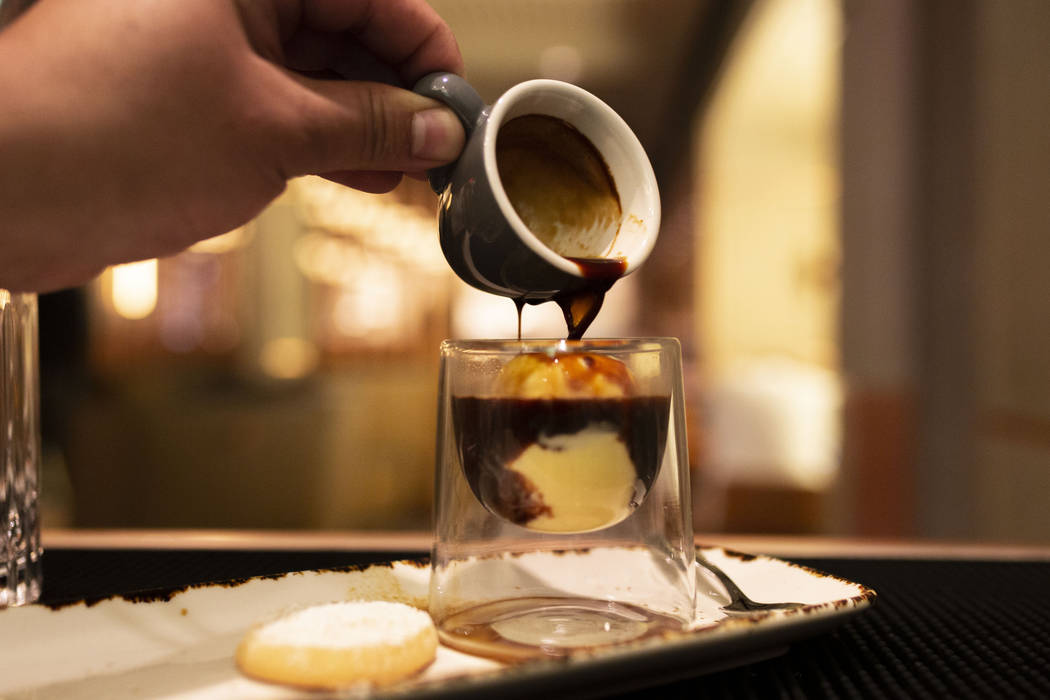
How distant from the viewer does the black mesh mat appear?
60 cm

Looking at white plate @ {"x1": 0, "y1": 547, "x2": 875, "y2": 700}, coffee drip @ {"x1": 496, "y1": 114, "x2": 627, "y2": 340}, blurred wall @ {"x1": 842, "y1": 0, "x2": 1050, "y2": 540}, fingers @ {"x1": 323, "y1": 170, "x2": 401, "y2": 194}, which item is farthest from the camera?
blurred wall @ {"x1": 842, "y1": 0, "x2": 1050, "y2": 540}

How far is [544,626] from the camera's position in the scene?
2.52ft

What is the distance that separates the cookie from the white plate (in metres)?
0.02

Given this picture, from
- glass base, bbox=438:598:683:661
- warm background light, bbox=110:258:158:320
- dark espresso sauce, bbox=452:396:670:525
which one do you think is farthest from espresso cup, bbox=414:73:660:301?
warm background light, bbox=110:258:158:320

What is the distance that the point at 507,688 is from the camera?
507 millimetres

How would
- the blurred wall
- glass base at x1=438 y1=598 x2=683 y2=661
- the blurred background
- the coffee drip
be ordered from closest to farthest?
glass base at x1=438 y1=598 x2=683 y2=661, the coffee drip, the blurred wall, the blurred background

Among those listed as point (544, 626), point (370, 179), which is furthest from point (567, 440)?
point (370, 179)

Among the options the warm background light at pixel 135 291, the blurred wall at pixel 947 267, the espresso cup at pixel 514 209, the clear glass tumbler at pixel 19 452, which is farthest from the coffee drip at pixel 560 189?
the warm background light at pixel 135 291

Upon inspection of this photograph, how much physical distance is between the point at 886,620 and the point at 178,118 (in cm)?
74

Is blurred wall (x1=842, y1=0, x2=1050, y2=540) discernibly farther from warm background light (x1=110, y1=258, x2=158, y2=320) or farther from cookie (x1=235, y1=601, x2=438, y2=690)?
warm background light (x1=110, y1=258, x2=158, y2=320)

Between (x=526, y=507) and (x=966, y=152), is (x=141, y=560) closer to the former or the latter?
(x=526, y=507)

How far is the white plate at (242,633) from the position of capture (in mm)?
538

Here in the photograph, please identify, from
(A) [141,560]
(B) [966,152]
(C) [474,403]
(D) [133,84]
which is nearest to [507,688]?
(C) [474,403]

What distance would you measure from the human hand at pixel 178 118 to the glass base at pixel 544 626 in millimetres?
410
